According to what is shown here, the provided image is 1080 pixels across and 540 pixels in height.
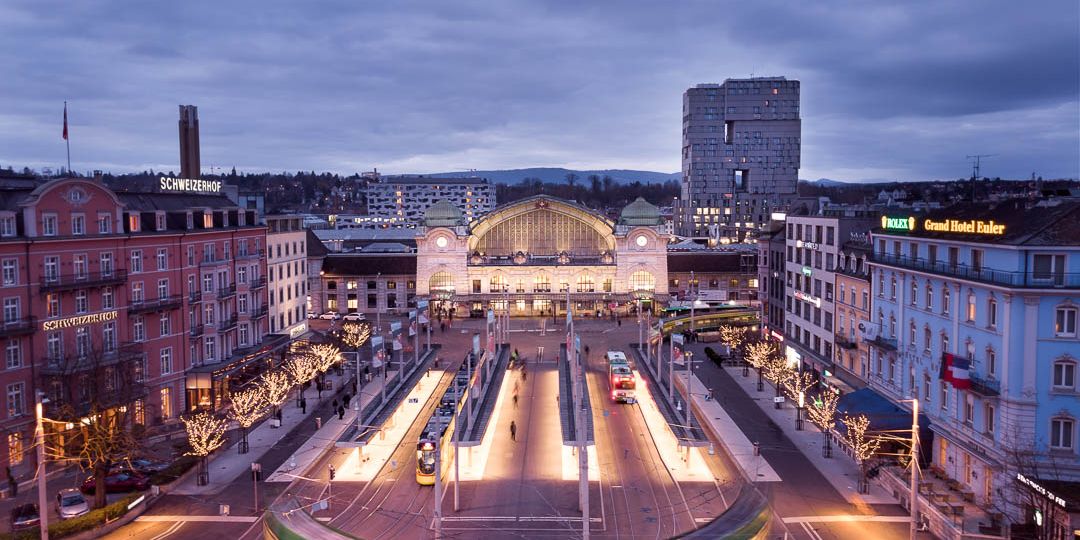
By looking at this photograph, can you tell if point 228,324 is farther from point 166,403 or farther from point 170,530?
point 170,530

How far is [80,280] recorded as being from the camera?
4709cm

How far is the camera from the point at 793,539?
34.1 m

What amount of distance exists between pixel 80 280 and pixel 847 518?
42.5m

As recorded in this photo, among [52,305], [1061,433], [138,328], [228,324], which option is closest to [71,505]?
[52,305]

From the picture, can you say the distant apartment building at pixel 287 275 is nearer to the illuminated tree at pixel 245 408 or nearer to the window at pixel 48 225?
the illuminated tree at pixel 245 408

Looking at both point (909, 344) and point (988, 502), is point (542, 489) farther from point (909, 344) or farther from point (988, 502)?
point (909, 344)

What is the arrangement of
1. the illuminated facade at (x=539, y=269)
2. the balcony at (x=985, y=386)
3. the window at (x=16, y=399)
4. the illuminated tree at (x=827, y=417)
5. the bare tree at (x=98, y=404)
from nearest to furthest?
1. the balcony at (x=985, y=386)
2. the bare tree at (x=98, y=404)
3. the window at (x=16, y=399)
4. the illuminated tree at (x=827, y=417)
5. the illuminated facade at (x=539, y=269)

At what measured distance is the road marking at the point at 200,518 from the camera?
121 ft

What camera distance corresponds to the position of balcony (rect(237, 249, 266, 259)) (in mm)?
64750

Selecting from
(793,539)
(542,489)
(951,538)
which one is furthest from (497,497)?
(951,538)

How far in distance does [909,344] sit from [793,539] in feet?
60.2

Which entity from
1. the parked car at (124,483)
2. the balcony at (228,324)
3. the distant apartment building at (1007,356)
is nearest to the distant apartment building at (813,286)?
the distant apartment building at (1007,356)

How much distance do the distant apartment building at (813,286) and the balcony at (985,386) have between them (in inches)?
837

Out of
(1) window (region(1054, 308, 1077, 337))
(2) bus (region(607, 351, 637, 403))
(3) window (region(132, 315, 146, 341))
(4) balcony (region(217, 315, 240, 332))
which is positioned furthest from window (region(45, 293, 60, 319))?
(1) window (region(1054, 308, 1077, 337))
